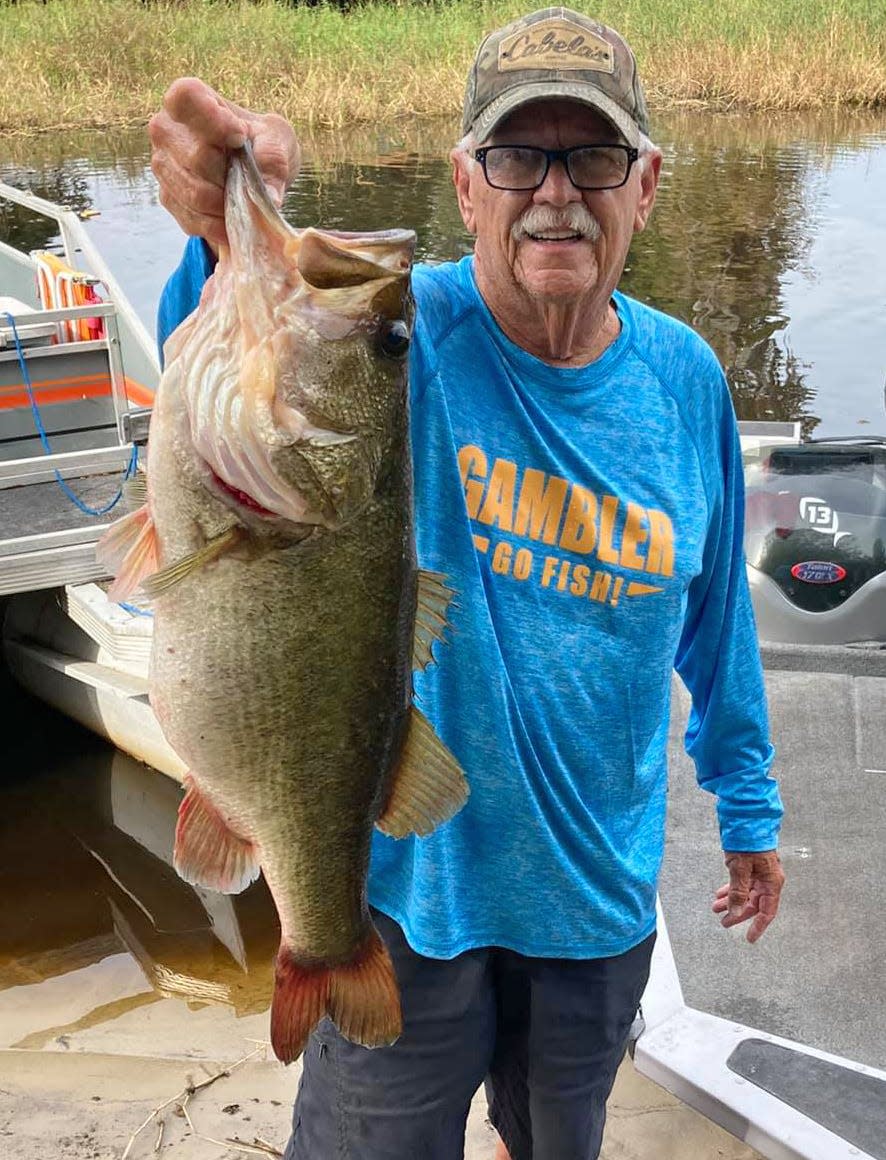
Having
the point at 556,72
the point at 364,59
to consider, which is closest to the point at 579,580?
the point at 556,72

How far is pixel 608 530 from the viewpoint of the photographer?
1994mm

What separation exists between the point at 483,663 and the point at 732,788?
2.43 feet

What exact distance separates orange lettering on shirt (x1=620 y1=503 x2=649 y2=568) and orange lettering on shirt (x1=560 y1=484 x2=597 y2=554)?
6cm

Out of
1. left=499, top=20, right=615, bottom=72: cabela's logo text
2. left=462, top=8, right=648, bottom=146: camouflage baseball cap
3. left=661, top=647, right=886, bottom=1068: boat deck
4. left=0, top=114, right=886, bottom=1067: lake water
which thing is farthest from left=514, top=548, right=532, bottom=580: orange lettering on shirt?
left=0, top=114, right=886, bottom=1067: lake water

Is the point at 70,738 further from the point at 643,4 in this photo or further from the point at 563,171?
the point at 643,4

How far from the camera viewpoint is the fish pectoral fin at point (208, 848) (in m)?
1.74

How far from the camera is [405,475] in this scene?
5.41 feet

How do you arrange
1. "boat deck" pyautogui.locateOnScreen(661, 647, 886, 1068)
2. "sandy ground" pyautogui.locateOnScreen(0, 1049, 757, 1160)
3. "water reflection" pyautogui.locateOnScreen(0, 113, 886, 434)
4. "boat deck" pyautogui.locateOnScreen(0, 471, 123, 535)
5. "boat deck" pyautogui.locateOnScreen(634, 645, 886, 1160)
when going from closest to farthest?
"boat deck" pyautogui.locateOnScreen(634, 645, 886, 1160) < "boat deck" pyautogui.locateOnScreen(661, 647, 886, 1068) < "sandy ground" pyautogui.locateOnScreen(0, 1049, 757, 1160) < "boat deck" pyautogui.locateOnScreen(0, 471, 123, 535) < "water reflection" pyautogui.locateOnScreen(0, 113, 886, 434)

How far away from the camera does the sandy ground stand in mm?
3312

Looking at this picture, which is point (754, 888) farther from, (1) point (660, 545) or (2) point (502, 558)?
(2) point (502, 558)

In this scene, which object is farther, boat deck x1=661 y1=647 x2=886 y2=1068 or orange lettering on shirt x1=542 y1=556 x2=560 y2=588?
boat deck x1=661 y1=647 x2=886 y2=1068

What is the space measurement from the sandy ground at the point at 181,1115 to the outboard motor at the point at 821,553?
1.88 m

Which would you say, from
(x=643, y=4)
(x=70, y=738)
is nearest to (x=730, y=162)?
(x=643, y=4)

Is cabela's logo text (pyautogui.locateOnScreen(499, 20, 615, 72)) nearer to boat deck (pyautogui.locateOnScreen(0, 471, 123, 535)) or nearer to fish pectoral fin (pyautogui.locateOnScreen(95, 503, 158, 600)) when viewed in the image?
fish pectoral fin (pyautogui.locateOnScreen(95, 503, 158, 600))
